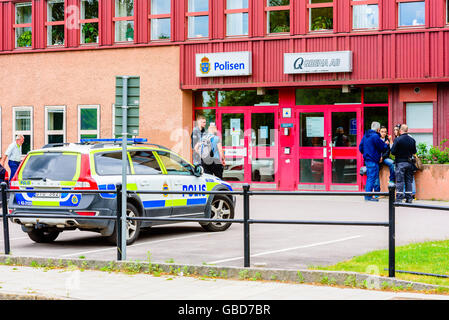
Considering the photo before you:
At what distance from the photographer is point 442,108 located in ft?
71.4

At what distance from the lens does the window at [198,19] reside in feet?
80.3

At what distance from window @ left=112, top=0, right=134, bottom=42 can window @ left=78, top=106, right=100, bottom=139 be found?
2522 millimetres

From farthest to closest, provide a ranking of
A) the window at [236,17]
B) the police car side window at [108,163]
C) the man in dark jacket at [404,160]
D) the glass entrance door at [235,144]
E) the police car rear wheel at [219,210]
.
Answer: the glass entrance door at [235,144]
the window at [236,17]
the man in dark jacket at [404,160]
the police car rear wheel at [219,210]
the police car side window at [108,163]

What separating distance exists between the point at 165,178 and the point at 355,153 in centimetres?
1104

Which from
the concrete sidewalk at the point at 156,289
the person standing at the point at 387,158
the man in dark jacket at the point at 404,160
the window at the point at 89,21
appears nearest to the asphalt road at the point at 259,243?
the concrete sidewalk at the point at 156,289

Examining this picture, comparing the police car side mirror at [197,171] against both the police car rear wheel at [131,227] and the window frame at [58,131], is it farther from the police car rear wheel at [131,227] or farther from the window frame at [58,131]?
the window frame at [58,131]

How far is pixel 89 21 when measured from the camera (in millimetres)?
26047

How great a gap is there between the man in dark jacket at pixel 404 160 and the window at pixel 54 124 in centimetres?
1239

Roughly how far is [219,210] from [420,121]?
33.9ft

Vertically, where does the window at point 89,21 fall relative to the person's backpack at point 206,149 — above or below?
above

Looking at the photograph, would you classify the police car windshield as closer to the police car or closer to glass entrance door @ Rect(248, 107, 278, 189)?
the police car

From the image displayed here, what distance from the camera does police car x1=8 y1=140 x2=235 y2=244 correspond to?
448 inches

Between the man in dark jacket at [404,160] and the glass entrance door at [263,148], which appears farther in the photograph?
the glass entrance door at [263,148]
